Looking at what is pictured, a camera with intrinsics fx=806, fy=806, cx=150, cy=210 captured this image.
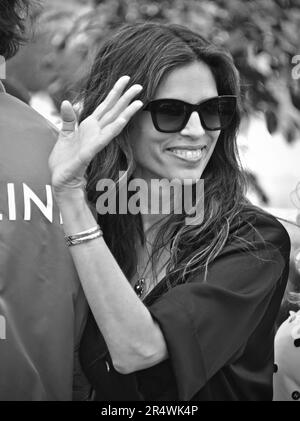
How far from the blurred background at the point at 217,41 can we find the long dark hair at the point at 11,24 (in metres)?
0.48

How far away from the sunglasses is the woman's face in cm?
1

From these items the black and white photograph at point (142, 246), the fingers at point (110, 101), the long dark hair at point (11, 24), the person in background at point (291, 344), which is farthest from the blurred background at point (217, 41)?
the fingers at point (110, 101)

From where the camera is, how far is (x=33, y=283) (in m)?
1.74

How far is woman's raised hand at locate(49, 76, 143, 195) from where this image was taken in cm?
164

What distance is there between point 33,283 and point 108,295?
7.4 inches

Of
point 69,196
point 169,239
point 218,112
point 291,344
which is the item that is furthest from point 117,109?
point 291,344

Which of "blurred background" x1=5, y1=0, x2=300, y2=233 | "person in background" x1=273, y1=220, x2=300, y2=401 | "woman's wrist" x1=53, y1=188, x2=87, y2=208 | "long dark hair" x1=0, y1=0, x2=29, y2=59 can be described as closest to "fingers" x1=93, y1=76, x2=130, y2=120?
"woman's wrist" x1=53, y1=188, x2=87, y2=208

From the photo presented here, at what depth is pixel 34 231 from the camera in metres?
1.77

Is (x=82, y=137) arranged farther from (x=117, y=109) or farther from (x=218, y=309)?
(x=218, y=309)

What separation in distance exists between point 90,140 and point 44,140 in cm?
25

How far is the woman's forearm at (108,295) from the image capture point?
166 cm

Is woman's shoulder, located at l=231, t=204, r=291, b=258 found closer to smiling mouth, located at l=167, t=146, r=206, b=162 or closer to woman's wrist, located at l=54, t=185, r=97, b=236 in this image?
smiling mouth, located at l=167, t=146, r=206, b=162
